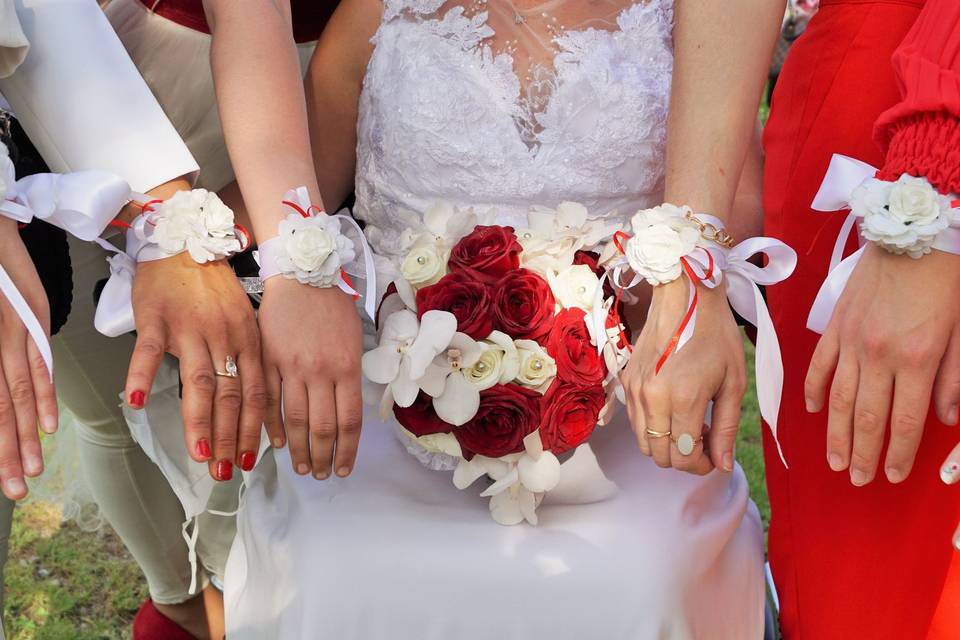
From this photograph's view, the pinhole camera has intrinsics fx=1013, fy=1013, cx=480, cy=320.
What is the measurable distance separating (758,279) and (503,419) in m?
0.43

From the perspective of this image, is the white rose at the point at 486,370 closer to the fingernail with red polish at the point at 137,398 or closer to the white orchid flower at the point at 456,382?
the white orchid flower at the point at 456,382

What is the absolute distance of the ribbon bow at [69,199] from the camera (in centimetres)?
139

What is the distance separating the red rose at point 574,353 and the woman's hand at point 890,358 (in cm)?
A: 30

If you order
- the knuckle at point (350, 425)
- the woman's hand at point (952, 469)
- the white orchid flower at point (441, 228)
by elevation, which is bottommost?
the knuckle at point (350, 425)

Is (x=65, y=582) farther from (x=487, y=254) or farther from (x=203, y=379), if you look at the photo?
(x=487, y=254)

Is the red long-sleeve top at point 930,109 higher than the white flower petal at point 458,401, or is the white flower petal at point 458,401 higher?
the red long-sleeve top at point 930,109

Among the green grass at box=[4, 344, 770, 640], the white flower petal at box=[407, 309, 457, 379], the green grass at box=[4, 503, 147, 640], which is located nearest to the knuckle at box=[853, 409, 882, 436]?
the white flower petal at box=[407, 309, 457, 379]

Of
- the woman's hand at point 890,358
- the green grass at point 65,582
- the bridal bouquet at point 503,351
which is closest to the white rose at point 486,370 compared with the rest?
the bridal bouquet at point 503,351

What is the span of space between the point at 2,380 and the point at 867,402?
3.71 ft

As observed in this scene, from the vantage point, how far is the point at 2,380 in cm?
132

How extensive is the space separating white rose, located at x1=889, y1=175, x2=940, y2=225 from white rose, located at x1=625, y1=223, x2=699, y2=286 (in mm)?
263

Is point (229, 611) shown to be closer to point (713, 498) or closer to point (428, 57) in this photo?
point (713, 498)

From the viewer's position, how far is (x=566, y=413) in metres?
1.47

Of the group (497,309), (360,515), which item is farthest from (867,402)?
(360,515)
